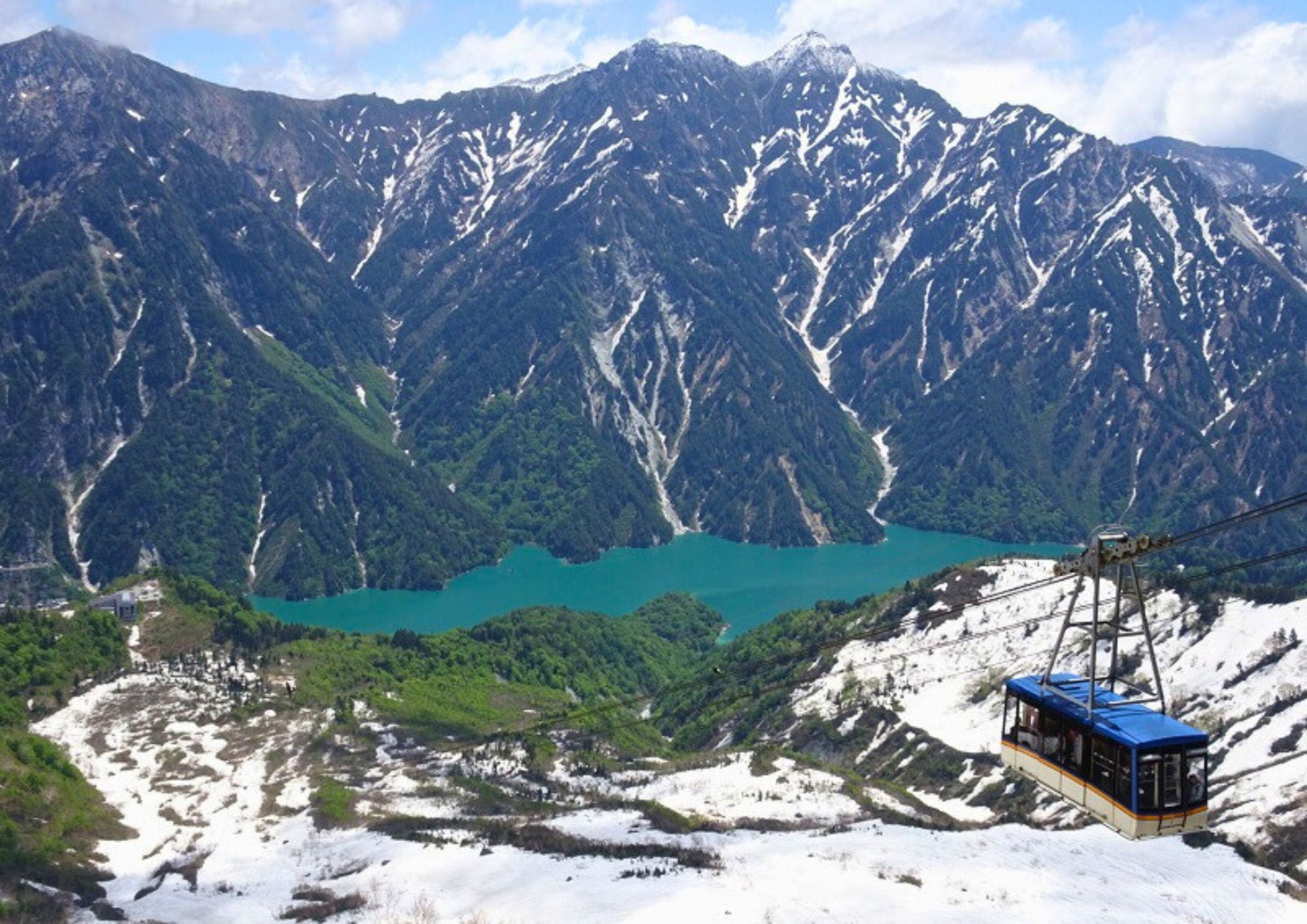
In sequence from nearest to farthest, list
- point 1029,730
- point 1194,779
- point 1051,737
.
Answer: point 1194,779, point 1051,737, point 1029,730

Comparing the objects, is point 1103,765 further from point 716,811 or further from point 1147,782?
point 716,811

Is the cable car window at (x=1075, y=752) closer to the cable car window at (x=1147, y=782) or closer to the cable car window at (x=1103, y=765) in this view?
the cable car window at (x=1103, y=765)

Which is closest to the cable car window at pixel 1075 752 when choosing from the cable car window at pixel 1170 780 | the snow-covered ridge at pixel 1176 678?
the cable car window at pixel 1170 780

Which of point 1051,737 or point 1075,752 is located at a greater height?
point 1051,737

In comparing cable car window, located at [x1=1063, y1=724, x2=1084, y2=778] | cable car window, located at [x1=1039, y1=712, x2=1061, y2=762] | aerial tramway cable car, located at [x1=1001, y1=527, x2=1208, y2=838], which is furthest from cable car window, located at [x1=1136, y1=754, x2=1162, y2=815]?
cable car window, located at [x1=1039, y1=712, x2=1061, y2=762]

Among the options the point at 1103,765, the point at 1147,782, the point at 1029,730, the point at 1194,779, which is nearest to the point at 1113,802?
the point at 1103,765
